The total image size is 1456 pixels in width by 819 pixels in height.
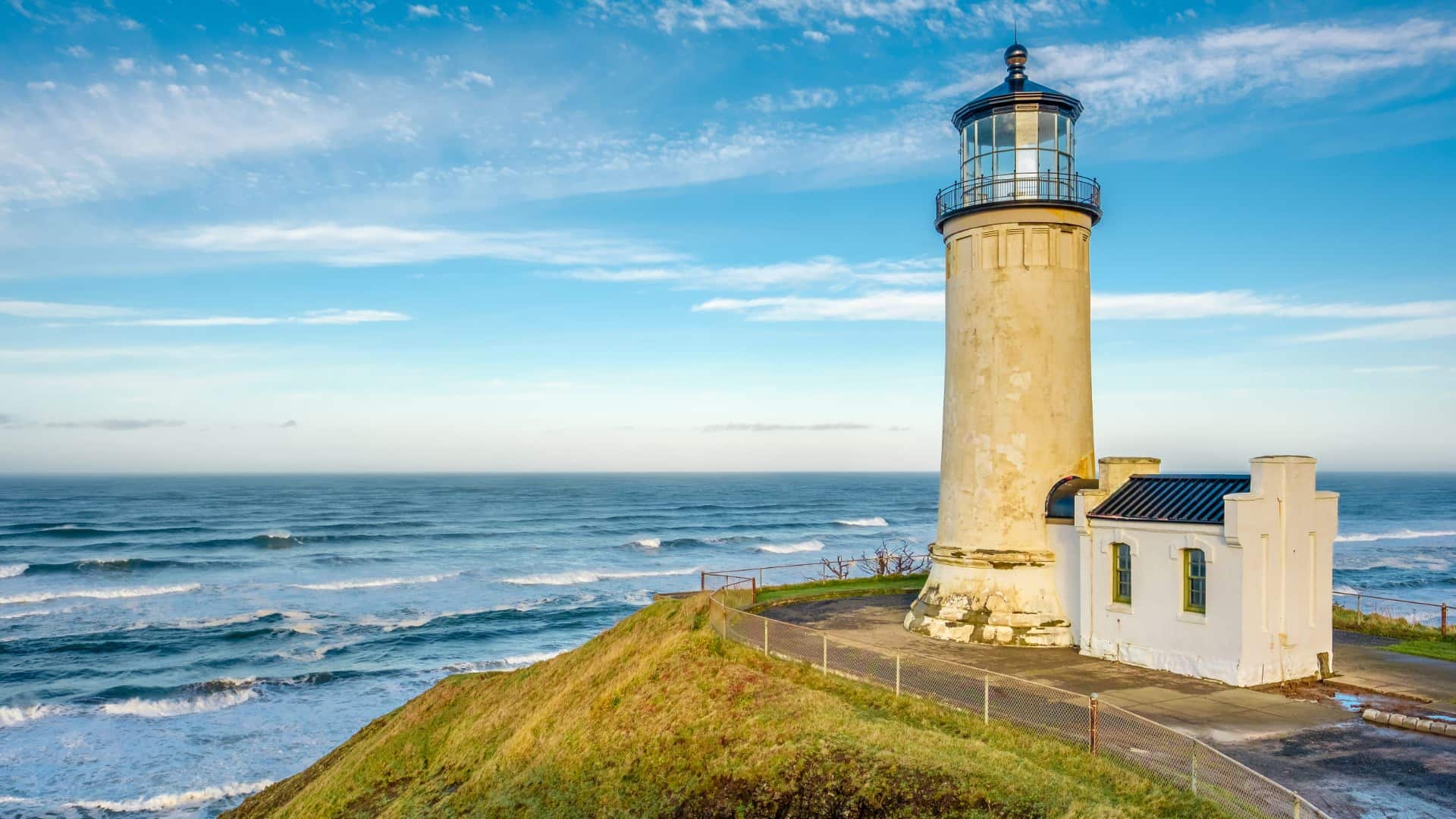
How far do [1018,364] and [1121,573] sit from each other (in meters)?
3.92

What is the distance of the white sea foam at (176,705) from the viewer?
22.8 metres

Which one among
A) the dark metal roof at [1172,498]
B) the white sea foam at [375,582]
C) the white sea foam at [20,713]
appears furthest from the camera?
the white sea foam at [375,582]

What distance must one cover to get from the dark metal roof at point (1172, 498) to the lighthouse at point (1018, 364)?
1.12m

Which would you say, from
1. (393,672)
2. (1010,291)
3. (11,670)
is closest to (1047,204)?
(1010,291)

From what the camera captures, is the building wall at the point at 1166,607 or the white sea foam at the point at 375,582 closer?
the building wall at the point at 1166,607

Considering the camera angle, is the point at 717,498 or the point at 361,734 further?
the point at 717,498

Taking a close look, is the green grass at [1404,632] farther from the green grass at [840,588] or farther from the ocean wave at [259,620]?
the ocean wave at [259,620]

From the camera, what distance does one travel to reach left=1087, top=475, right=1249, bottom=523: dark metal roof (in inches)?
553

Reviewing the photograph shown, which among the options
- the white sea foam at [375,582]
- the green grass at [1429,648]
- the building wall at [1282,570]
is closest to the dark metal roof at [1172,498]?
the building wall at [1282,570]

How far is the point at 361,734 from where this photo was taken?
1655cm

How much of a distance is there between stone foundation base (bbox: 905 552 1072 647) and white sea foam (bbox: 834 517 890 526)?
2494 inches

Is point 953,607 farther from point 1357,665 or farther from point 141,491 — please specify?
point 141,491

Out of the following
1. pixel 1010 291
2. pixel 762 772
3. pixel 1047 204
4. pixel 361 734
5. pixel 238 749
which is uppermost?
pixel 1047 204

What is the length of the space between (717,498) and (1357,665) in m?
105
